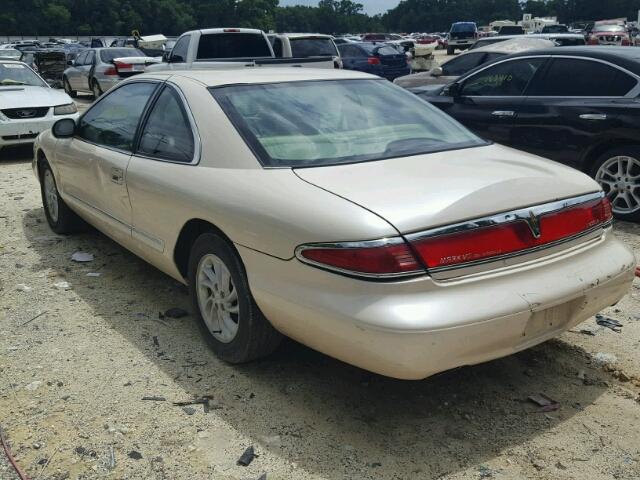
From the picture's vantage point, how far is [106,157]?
4.57 m

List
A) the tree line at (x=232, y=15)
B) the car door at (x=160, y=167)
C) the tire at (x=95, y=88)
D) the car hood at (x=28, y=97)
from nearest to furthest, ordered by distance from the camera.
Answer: the car door at (x=160, y=167) → the car hood at (x=28, y=97) → the tire at (x=95, y=88) → the tree line at (x=232, y=15)

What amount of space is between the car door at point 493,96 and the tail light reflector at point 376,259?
191 inches

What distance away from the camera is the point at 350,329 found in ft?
8.86

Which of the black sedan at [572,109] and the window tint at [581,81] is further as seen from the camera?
the window tint at [581,81]

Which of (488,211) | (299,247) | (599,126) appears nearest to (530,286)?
(488,211)

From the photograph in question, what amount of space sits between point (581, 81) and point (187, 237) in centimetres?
470

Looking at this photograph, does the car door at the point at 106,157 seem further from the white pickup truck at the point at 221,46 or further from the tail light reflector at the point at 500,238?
the white pickup truck at the point at 221,46

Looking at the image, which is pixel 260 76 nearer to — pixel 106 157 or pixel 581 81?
pixel 106 157

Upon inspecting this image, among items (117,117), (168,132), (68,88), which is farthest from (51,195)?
(68,88)

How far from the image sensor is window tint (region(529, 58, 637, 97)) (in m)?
6.39

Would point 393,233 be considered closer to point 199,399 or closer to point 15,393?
point 199,399

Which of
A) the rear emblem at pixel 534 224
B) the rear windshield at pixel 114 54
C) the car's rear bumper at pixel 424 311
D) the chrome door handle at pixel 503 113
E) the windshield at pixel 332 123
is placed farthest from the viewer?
the rear windshield at pixel 114 54

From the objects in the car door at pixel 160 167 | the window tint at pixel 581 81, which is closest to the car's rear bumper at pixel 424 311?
the car door at pixel 160 167

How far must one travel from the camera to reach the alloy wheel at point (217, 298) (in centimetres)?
347
